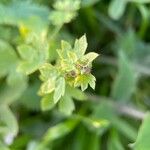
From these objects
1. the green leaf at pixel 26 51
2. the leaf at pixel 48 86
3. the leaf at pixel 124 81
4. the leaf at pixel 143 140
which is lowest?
the leaf at pixel 124 81

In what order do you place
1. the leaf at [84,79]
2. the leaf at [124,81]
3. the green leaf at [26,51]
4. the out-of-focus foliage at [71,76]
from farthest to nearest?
the leaf at [124,81] → the green leaf at [26,51] → the out-of-focus foliage at [71,76] → the leaf at [84,79]

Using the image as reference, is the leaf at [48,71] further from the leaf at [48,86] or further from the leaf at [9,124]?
the leaf at [9,124]

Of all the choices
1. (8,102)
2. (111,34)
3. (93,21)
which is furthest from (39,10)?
(111,34)

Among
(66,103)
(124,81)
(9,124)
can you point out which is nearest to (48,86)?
(66,103)

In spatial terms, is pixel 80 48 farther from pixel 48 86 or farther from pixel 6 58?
pixel 6 58

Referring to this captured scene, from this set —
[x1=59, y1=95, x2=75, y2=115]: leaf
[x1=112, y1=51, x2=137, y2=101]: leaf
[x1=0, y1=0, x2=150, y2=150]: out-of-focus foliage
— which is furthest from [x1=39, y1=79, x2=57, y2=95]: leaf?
[x1=112, y1=51, x2=137, y2=101]: leaf

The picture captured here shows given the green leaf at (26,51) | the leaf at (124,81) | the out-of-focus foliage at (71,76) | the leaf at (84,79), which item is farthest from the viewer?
the leaf at (124,81)

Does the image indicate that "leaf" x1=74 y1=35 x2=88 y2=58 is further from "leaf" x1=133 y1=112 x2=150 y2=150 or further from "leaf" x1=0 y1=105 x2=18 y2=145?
"leaf" x1=0 y1=105 x2=18 y2=145

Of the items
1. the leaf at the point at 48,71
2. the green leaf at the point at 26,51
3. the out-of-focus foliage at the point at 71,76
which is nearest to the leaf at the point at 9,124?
the out-of-focus foliage at the point at 71,76
